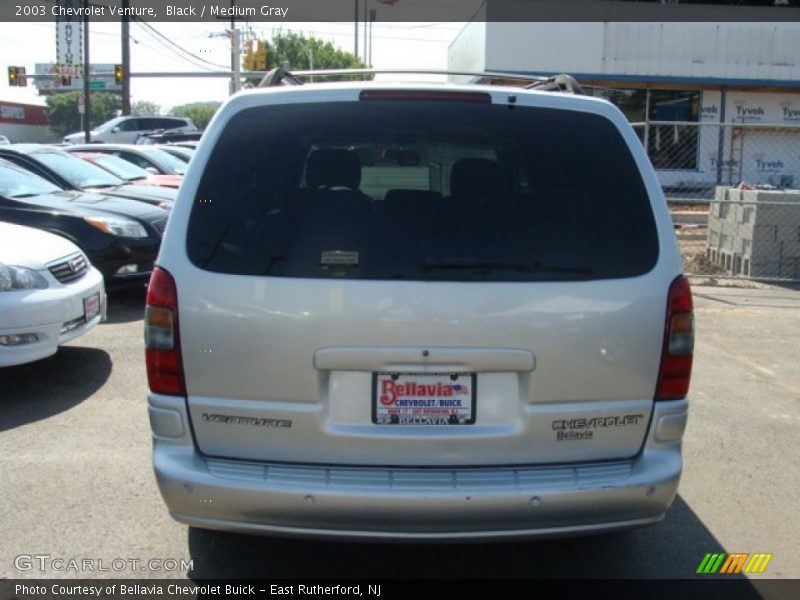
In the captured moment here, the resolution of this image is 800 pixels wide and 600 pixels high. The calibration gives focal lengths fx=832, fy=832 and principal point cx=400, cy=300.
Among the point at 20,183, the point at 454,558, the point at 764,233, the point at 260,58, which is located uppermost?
the point at 260,58

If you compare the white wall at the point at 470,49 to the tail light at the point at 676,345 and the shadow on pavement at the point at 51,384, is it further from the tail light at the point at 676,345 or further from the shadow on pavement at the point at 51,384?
the tail light at the point at 676,345

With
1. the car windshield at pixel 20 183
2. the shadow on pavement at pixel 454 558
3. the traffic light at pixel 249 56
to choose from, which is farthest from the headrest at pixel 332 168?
the traffic light at pixel 249 56

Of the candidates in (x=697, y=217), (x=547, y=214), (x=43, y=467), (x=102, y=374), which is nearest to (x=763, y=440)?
(x=547, y=214)

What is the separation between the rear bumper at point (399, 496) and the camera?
2953 millimetres

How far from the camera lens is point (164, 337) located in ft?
10.2

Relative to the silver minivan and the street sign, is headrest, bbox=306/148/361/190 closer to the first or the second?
the silver minivan

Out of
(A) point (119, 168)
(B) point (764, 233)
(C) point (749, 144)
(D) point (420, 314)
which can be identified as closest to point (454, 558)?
(D) point (420, 314)

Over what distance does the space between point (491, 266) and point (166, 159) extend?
13944mm

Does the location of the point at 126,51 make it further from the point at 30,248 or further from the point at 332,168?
the point at 332,168

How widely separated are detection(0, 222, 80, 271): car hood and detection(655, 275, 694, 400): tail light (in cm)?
470

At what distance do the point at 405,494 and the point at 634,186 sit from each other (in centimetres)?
144

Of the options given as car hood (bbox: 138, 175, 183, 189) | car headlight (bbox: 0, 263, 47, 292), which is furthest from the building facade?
car headlight (bbox: 0, 263, 47, 292)

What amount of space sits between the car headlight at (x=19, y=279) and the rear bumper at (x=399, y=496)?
3286mm

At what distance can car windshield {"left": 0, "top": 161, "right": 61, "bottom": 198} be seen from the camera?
894 cm
